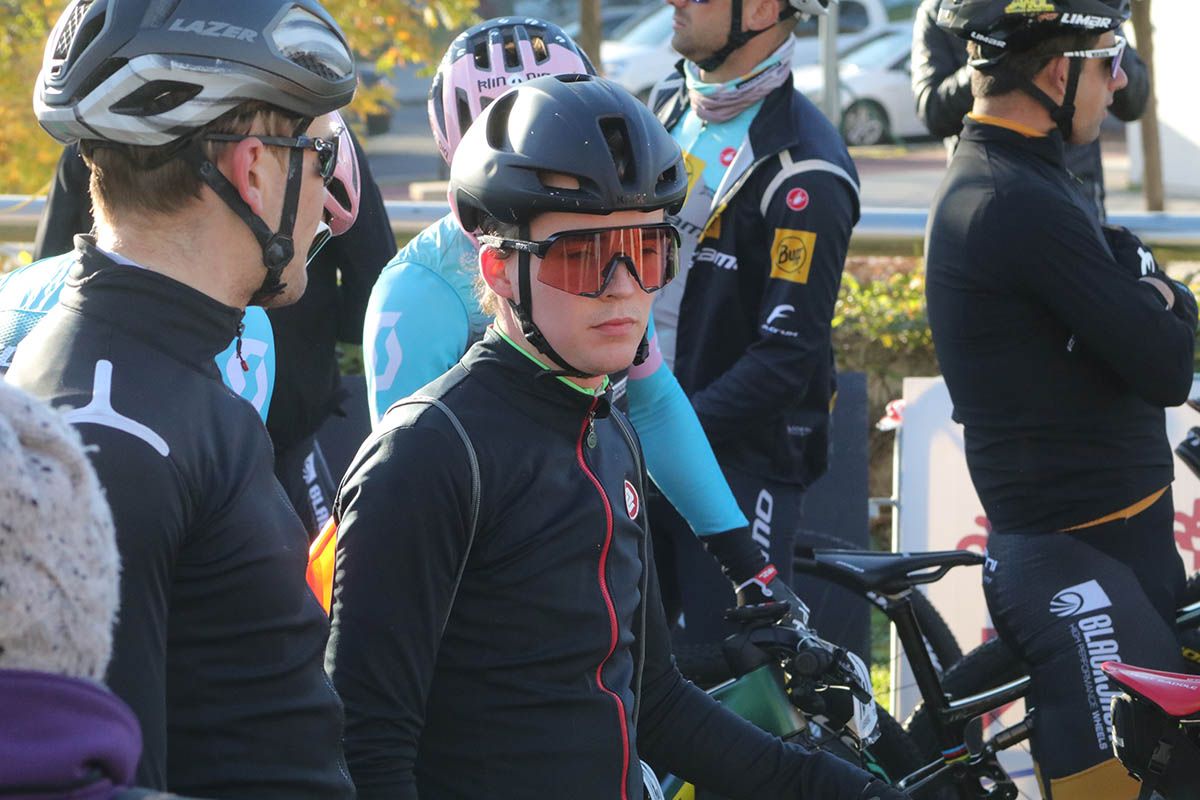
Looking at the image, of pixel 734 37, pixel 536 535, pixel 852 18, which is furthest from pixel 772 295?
pixel 852 18

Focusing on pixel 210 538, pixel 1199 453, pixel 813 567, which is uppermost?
pixel 210 538

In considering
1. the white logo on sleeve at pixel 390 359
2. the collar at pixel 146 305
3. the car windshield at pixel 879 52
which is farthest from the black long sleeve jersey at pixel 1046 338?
the car windshield at pixel 879 52

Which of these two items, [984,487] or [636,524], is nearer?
[636,524]

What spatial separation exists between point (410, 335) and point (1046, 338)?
1.44 metres

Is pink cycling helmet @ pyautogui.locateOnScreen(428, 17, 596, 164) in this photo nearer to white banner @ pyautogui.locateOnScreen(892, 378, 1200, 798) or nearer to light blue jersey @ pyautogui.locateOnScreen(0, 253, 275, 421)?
light blue jersey @ pyautogui.locateOnScreen(0, 253, 275, 421)

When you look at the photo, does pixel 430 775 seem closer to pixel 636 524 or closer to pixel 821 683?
pixel 636 524

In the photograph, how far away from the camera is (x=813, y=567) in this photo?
456 cm

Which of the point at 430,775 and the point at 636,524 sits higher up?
the point at 636,524

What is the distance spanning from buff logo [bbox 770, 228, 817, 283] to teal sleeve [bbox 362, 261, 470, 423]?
52.8 inches

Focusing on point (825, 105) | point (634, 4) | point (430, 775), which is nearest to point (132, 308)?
point (430, 775)

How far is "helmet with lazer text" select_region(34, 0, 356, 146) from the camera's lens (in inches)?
77.0

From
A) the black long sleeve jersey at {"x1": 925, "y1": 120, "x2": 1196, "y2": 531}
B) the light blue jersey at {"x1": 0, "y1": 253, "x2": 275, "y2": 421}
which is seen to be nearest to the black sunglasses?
the light blue jersey at {"x1": 0, "y1": 253, "x2": 275, "y2": 421}

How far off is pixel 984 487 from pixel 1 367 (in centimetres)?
226

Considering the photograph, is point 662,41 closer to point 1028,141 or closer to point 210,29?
point 1028,141
